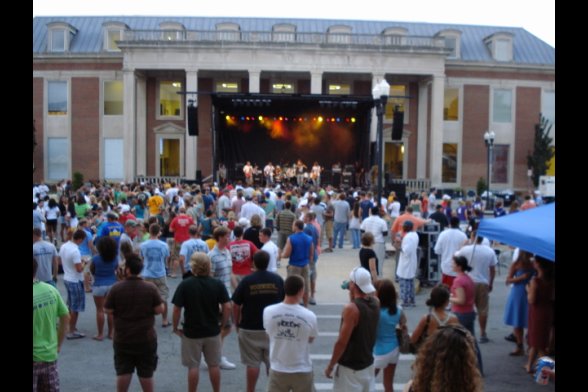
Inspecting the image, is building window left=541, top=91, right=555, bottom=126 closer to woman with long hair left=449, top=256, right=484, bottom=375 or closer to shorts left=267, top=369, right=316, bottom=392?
woman with long hair left=449, top=256, right=484, bottom=375

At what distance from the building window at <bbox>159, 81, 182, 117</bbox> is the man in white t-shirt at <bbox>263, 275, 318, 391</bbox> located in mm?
35001

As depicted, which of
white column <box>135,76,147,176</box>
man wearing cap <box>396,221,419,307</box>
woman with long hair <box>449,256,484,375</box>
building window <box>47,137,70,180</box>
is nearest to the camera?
woman with long hair <box>449,256,484,375</box>

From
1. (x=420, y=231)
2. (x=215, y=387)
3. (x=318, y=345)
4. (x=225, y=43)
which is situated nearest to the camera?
(x=215, y=387)

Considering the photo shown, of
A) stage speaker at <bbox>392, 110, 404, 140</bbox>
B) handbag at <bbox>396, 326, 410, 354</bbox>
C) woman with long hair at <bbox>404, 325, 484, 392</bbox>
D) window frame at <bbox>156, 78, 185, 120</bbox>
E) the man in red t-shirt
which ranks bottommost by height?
handbag at <bbox>396, 326, 410, 354</bbox>

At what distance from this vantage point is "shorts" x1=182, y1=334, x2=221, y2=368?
6820mm

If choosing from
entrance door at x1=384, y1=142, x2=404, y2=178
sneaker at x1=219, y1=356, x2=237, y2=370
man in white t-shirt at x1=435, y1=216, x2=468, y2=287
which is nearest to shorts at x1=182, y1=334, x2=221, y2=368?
sneaker at x1=219, y1=356, x2=237, y2=370

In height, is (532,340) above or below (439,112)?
below

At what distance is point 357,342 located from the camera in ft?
19.2

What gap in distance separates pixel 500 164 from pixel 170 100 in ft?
69.9

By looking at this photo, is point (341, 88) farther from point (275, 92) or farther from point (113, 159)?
point (113, 159)

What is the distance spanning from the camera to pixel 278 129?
127 feet
